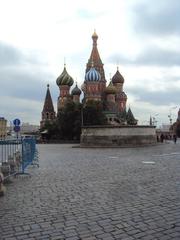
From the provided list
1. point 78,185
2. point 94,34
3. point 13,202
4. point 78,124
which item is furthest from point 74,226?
point 94,34

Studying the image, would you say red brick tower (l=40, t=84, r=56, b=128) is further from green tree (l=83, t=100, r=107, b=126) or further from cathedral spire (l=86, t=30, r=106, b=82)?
green tree (l=83, t=100, r=107, b=126)

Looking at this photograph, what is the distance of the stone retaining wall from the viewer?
41.1 metres

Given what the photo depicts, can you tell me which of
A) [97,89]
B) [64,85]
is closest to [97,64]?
[97,89]

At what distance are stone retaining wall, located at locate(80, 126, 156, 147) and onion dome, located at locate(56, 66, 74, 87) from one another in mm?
61021

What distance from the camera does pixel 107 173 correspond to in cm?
1388

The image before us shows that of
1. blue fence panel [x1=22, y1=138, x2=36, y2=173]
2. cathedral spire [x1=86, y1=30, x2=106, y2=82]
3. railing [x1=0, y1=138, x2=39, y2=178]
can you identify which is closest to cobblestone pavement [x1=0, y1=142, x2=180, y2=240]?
railing [x1=0, y1=138, x2=39, y2=178]

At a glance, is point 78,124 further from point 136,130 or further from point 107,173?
point 107,173

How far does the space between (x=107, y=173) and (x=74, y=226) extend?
757 cm

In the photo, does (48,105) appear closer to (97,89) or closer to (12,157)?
(97,89)

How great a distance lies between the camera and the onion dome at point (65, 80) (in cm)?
10306

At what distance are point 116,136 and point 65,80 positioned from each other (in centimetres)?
6347

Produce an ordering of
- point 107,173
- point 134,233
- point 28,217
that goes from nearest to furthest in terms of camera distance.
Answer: point 134,233 < point 28,217 < point 107,173

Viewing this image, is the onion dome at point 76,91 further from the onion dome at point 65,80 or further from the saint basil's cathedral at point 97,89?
the onion dome at point 65,80

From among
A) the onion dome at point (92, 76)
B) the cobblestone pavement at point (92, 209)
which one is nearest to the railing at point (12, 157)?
the cobblestone pavement at point (92, 209)
